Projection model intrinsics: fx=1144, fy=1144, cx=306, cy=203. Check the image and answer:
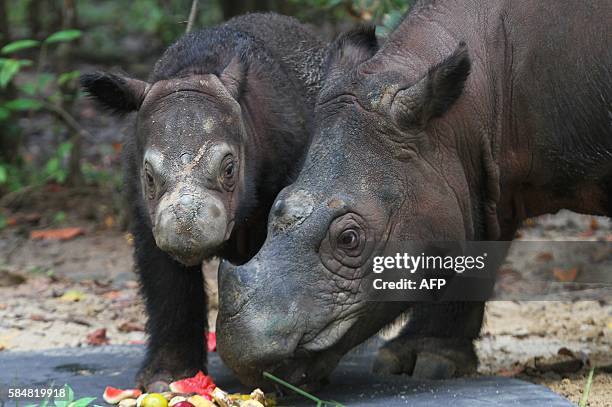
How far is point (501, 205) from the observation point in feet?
18.5

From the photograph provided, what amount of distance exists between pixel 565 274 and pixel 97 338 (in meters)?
3.82

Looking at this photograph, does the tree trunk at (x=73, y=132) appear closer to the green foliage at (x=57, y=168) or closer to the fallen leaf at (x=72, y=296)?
the green foliage at (x=57, y=168)

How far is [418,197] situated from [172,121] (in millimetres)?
1151

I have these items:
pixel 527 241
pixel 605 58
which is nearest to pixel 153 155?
pixel 605 58

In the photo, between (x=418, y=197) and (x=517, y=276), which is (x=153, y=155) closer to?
(x=418, y=197)

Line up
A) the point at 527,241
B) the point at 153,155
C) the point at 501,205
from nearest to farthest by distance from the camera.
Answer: the point at 153,155 < the point at 501,205 < the point at 527,241

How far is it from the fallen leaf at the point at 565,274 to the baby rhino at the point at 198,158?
11.4ft

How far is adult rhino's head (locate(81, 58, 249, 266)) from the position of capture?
15.7 ft

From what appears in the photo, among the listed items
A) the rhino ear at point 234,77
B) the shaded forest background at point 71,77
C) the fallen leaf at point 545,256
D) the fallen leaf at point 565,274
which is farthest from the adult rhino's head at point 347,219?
the fallen leaf at point 545,256

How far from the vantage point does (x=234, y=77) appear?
5.58 metres

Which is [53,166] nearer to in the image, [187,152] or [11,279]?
[11,279]

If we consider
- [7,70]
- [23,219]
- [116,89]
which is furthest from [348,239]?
[23,219]

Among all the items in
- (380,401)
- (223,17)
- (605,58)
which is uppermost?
(223,17)

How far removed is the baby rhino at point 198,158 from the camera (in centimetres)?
493
